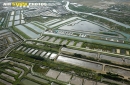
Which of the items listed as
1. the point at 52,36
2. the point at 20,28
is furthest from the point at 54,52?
the point at 20,28

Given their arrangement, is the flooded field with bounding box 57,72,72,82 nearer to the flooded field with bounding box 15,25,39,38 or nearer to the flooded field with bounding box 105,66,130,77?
the flooded field with bounding box 105,66,130,77

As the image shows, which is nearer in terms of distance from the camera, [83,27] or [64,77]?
[64,77]

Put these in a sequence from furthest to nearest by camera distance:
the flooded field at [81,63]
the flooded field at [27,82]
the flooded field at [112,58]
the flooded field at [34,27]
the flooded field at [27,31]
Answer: the flooded field at [34,27] → the flooded field at [27,31] → the flooded field at [112,58] → the flooded field at [81,63] → the flooded field at [27,82]

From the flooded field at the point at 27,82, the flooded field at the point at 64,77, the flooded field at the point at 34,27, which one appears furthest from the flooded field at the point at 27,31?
the flooded field at the point at 64,77

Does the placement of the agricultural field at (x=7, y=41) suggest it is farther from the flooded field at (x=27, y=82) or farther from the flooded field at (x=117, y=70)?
the flooded field at (x=117, y=70)

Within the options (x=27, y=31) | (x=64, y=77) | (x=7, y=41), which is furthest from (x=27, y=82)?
(x=27, y=31)

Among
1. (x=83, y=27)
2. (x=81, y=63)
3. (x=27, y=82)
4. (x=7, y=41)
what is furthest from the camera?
(x=83, y=27)

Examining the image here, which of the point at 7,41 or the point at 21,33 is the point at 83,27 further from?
the point at 7,41

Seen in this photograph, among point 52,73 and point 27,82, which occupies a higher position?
point 52,73

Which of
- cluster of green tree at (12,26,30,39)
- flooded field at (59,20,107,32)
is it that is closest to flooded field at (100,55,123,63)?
flooded field at (59,20,107,32)

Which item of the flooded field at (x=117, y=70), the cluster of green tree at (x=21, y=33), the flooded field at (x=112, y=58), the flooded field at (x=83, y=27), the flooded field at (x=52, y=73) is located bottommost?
the flooded field at (x=52, y=73)
